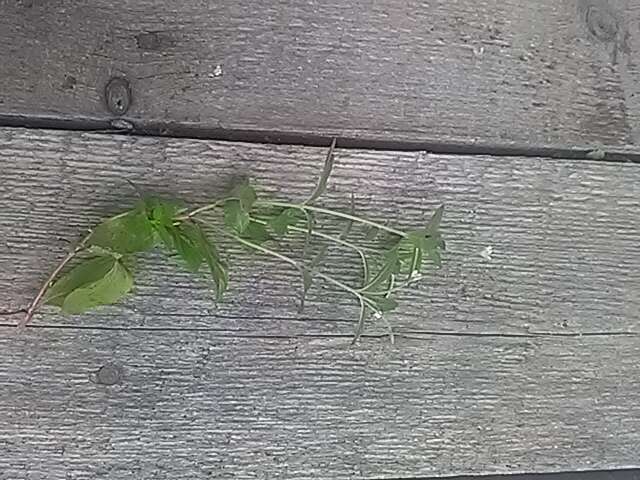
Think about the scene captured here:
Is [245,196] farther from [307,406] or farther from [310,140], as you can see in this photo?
[307,406]

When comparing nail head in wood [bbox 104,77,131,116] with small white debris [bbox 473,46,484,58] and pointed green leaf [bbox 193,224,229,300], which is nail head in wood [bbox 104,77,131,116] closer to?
pointed green leaf [bbox 193,224,229,300]

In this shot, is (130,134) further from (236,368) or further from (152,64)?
(236,368)

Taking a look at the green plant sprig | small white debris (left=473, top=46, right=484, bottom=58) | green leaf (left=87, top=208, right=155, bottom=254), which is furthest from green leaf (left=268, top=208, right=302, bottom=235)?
small white debris (left=473, top=46, right=484, bottom=58)

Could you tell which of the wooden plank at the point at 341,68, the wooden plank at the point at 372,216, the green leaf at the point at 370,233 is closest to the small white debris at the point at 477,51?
the wooden plank at the point at 341,68

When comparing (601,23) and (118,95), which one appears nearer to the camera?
(118,95)

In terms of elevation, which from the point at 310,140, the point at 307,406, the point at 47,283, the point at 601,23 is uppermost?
the point at 601,23

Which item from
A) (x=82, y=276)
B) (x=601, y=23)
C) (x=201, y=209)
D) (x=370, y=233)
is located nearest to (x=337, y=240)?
(x=370, y=233)

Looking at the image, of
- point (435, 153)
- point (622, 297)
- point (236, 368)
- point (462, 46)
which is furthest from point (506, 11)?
point (236, 368)

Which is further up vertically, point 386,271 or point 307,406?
point 386,271
